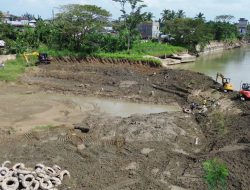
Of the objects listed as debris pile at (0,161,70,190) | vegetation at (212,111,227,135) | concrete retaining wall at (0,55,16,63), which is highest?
concrete retaining wall at (0,55,16,63)

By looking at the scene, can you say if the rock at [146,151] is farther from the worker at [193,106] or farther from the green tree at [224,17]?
the green tree at [224,17]

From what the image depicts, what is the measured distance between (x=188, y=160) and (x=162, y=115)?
6959mm

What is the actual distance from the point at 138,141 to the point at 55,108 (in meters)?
8.63

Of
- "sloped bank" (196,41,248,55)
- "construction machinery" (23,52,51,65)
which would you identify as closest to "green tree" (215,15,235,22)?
"sloped bank" (196,41,248,55)

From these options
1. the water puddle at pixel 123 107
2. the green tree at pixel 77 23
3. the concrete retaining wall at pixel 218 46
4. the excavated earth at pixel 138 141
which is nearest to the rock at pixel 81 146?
the excavated earth at pixel 138 141

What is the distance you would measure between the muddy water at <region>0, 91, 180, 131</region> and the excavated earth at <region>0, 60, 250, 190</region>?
13cm

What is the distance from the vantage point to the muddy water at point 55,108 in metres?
21.5

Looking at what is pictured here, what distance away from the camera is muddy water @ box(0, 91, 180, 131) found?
848 inches

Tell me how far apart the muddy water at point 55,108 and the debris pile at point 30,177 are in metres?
6.62

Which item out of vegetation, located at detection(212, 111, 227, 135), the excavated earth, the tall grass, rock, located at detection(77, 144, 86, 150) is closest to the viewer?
the excavated earth

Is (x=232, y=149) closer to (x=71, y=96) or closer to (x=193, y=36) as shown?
(x=71, y=96)

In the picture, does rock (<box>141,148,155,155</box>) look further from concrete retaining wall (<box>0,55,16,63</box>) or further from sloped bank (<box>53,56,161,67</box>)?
concrete retaining wall (<box>0,55,16,63</box>)

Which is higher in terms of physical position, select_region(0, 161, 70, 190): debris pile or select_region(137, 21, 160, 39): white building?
select_region(137, 21, 160, 39): white building

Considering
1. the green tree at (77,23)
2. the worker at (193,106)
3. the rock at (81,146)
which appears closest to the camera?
the rock at (81,146)
